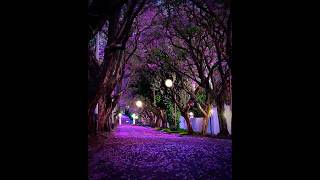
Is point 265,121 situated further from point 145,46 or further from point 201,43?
point 145,46

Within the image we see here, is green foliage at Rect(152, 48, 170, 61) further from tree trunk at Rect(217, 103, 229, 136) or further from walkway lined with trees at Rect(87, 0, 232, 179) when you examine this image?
tree trunk at Rect(217, 103, 229, 136)

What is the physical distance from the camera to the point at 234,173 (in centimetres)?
427

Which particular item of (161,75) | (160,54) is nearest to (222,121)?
(160,54)

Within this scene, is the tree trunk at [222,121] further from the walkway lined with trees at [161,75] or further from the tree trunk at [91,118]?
the tree trunk at [91,118]

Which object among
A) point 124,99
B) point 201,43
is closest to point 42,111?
point 201,43

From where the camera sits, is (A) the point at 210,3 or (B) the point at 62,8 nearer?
(B) the point at 62,8

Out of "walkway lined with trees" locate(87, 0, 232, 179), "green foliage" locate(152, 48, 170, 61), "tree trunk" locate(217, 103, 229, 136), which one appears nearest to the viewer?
"walkway lined with trees" locate(87, 0, 232, 179)

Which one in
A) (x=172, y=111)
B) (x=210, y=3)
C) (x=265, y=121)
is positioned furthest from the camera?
(x=172, y=111)

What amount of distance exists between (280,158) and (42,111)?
2504 millimetres

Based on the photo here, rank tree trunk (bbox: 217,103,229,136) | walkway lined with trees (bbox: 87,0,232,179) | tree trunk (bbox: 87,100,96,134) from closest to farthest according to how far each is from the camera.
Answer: walkway lined with trees (bbox: 87,0,232,179) → tree trunk (bbox: 87,100,96,134) → tree trunk (bbox: 217,103,229,136)

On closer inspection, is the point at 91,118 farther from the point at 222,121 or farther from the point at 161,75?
the point at 161,75

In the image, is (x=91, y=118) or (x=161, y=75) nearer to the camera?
(x=91, y=118)

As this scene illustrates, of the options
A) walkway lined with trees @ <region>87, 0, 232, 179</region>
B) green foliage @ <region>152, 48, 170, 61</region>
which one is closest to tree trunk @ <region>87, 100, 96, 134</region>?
walkway lined with trees @ <region>87, 0, 232, 179</region>

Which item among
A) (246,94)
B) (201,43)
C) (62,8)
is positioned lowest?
(246,94)
